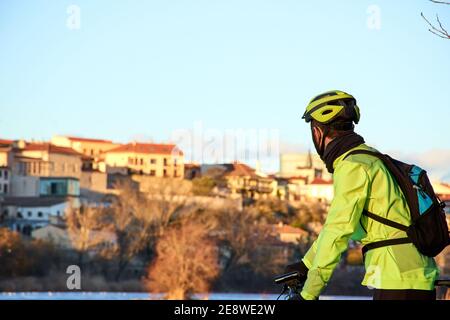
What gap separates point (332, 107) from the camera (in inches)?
140

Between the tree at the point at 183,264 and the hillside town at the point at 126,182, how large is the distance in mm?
5213

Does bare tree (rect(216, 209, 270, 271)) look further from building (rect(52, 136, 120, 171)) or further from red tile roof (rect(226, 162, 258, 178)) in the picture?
building (rect(52, 136, 120, 171))

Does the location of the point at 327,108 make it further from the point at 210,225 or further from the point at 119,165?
the point at 119,165

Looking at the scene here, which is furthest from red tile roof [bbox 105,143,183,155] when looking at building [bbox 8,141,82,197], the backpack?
the backpack

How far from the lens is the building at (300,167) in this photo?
95312mm

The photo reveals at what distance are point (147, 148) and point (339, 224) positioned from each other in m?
84.6

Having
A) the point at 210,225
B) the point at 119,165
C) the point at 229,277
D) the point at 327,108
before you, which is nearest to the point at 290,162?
the point at 119,165

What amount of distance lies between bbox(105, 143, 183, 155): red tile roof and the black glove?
82.1m

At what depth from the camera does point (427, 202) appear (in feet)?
11.5

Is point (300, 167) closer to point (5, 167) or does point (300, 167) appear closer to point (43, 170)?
point (43, 170)

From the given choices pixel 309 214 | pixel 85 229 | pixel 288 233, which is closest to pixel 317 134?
pixel 85 229

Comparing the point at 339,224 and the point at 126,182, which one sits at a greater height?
the point at 126,182

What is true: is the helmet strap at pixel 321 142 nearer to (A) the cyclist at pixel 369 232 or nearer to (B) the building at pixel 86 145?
(A) the cyclist at pixel 369 232
